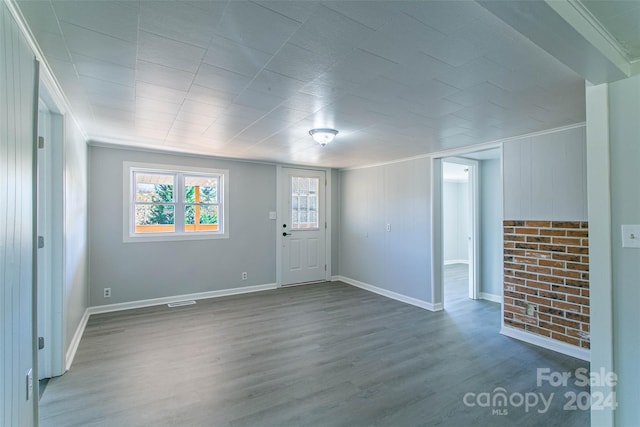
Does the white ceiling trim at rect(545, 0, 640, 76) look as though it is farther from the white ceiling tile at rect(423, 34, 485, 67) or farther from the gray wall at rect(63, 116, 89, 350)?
the gray wall at rect(63, 116, 89, 350)

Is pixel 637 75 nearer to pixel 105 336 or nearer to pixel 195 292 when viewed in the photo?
pixel 105 336

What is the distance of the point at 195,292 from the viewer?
4.83 metres

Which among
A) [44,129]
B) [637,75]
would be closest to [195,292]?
[44,129]

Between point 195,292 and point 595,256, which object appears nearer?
point 595,256

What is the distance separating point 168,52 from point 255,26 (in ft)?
1.92

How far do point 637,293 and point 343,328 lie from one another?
8.64ft

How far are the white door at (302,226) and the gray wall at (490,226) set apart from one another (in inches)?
111

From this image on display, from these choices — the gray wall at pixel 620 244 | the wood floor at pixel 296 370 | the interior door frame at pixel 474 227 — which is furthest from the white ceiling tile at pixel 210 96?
the interior door frame at pixel 474 227

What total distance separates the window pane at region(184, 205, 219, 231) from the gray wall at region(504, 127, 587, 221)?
419cm

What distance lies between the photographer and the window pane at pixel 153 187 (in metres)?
4.51

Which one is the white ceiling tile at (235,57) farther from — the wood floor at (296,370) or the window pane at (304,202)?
the window pane at (304,202)

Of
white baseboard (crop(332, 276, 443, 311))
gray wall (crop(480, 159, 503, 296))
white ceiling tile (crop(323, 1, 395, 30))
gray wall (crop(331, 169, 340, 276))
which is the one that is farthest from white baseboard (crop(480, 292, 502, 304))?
white ceiling tile (crop(323, 1, 395, 30))

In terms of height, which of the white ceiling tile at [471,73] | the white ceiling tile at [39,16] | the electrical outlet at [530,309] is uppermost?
the white ceiling tile at [39,16]

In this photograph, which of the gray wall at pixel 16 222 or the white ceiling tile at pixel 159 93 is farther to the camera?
the white ceiling tile at pixel 159 93
